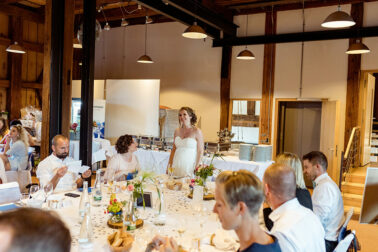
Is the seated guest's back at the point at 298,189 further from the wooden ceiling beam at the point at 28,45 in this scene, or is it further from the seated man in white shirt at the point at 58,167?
the wooden ceiling beam at the point at 28,45

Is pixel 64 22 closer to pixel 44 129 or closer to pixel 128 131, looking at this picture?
pixel 44 129

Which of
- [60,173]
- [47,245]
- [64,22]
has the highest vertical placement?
[64,22]

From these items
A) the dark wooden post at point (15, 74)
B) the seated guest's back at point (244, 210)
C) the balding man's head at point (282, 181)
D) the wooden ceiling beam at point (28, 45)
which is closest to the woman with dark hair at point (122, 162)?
the balding man's head at point (282, 181)

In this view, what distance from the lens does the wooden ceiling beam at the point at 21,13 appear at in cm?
1060

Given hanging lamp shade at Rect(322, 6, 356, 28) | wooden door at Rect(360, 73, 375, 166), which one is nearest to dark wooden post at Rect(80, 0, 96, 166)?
hanging lamp shade at Rect(322, 6, 356, 28)

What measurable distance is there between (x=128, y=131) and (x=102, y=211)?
7.32 metres

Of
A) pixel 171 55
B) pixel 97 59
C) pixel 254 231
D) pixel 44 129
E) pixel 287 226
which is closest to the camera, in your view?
pixel 254 231

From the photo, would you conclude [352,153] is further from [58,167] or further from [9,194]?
[9,194]

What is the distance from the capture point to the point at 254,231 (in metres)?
1.64

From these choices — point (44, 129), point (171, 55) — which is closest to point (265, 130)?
point (171, 55)

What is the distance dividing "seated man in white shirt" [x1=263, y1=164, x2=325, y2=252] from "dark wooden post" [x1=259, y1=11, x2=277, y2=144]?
7.09m

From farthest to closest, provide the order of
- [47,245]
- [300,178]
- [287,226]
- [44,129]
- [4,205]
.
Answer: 1. [44,129]
2. [300,178]
3. [4,205]
4. [287,226]
5. [47,245]

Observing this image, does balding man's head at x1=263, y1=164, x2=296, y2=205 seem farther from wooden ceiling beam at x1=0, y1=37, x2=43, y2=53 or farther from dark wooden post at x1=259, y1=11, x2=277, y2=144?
wooden ceiling beam at x1=0, y1=37, x2=43, y2=53

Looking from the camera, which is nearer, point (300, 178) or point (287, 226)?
point (287, 226)
